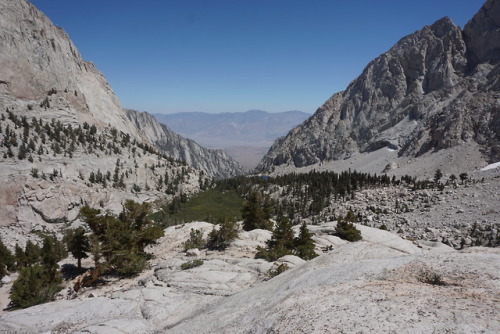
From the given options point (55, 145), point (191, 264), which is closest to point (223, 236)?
point (191, 264)

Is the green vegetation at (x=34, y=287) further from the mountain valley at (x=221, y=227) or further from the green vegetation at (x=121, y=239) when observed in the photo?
the green vegetation at (x=121, y=239)

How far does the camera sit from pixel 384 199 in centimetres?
7469

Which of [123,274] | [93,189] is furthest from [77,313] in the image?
[93,189]

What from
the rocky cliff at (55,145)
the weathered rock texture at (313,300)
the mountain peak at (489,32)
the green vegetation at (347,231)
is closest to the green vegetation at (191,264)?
the weathered rock texture at (313,300)

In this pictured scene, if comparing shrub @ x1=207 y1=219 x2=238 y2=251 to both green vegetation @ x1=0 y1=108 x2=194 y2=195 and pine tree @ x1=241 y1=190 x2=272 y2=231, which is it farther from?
green vegetation @ x1=0 y1=108 x2=194 y2=195

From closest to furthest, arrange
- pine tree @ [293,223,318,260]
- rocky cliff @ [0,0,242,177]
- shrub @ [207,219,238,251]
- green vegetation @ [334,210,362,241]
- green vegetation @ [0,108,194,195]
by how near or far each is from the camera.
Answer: pine tree @ [293,223,318,260] → shrub @ [207,219,238,251] → green vegetation @ [334,210,362,241] → green vegetation @ [0,108,194,195] → rocky cliff @ [0,0,242,177]

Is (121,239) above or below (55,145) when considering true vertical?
below

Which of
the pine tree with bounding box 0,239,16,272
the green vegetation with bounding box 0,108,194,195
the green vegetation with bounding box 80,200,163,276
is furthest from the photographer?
the green vegetation with bounding box 0,108,194,195

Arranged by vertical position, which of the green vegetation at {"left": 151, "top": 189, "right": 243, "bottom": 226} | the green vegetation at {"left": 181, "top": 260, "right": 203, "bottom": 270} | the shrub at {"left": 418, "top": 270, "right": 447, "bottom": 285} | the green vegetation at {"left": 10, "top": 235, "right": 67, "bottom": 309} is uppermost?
the shrub at {"left": 418, "top": 270, "right": 447, "bottom": 285}

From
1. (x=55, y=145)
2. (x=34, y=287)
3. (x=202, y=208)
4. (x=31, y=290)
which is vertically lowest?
(x=202, y=208)

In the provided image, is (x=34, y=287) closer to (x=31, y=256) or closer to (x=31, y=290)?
(x=31, y=290)

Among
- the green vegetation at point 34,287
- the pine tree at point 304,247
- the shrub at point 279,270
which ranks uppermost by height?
the shrub at point 279,270

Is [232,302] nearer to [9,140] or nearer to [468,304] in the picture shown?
[468,304]

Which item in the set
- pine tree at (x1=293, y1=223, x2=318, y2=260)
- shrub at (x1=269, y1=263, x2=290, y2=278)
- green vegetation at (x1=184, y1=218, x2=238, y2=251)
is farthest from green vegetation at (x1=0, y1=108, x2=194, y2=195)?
shrub at (x1=269, y1=263, x2=290, y2=278)
